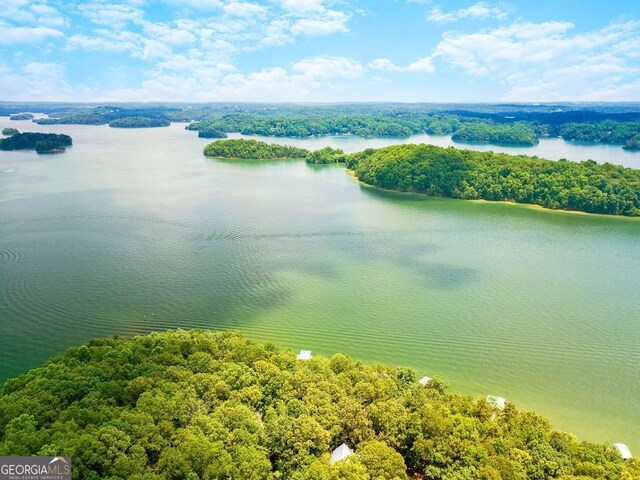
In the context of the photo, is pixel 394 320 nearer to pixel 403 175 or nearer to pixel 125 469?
pixel 125 469

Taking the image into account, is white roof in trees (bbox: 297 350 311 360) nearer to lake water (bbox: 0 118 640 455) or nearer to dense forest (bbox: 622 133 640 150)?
lake water (bbox: 0 118 640 455)

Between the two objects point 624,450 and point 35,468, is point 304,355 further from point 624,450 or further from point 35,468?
point 624,450

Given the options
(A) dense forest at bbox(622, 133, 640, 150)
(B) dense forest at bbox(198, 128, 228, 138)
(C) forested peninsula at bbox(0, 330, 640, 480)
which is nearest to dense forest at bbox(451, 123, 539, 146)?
(A) dense forest at bbox(622, 133, 640, 150)

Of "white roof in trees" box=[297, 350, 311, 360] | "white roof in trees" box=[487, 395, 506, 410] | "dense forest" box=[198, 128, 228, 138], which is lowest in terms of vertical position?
"white roof in trees" box=[487, 395, 506, 410]

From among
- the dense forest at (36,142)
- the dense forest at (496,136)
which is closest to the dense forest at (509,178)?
the dense forest at (496,136)

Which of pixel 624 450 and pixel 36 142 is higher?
pixel 36 142

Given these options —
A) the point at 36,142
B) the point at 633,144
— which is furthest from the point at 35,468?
the point at 633,144
